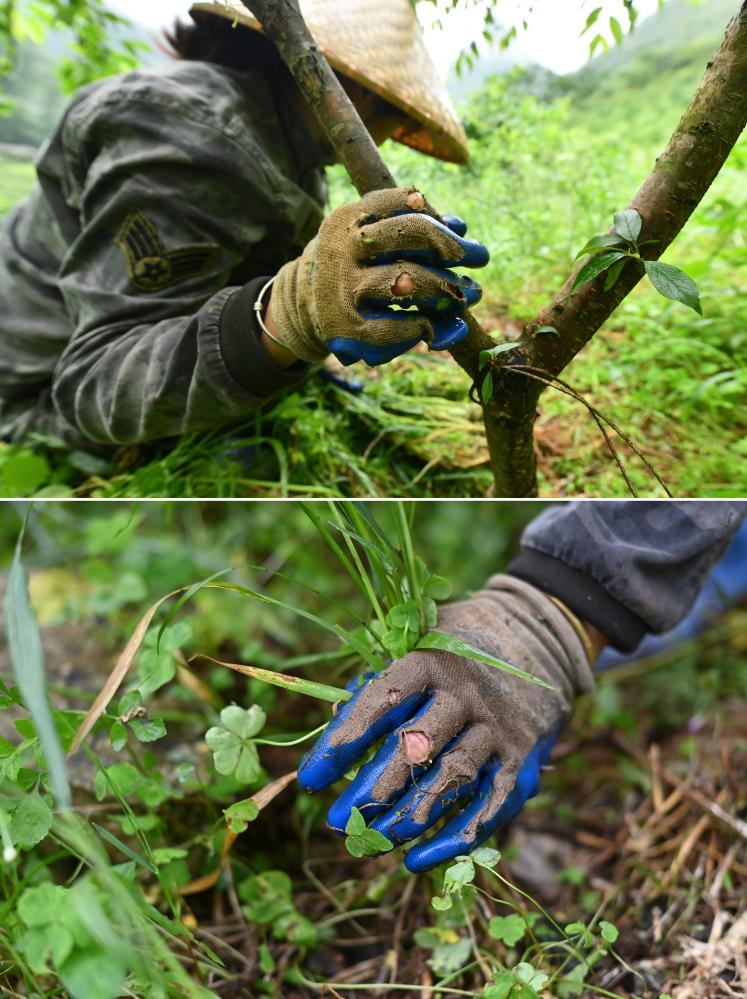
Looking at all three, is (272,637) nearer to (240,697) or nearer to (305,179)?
(240,697)

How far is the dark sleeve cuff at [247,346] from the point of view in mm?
1137

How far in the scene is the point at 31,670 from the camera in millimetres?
542

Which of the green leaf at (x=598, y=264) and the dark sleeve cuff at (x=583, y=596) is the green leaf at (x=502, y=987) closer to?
the dark sleeve cuff at (x=583, y=596)

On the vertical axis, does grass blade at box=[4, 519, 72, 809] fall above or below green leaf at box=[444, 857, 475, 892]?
above

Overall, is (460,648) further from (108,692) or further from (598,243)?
(598,243)

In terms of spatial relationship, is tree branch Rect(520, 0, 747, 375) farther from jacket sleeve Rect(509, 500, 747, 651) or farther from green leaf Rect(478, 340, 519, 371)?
jacket sleeve Rect(509, 500, 747, 651)

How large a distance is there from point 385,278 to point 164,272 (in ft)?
1.70

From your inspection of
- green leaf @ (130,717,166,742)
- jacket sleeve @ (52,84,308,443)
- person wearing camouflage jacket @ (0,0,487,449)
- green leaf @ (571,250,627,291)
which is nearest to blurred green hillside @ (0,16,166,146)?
person wearing camouflage jacket @ (0,0,487,449)

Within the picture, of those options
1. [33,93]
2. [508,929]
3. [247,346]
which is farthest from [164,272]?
[33,93]

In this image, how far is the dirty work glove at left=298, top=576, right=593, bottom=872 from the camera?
747 mm

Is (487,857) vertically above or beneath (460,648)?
beneath

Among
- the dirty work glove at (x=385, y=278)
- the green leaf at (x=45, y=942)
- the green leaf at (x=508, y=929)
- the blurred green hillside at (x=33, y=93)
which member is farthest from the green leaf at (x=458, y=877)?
the blurred green hillside at (x=33, y=93)

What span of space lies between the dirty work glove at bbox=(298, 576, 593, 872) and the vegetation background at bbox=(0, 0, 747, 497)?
1.87 ft

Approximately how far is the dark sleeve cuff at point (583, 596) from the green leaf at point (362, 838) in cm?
48
